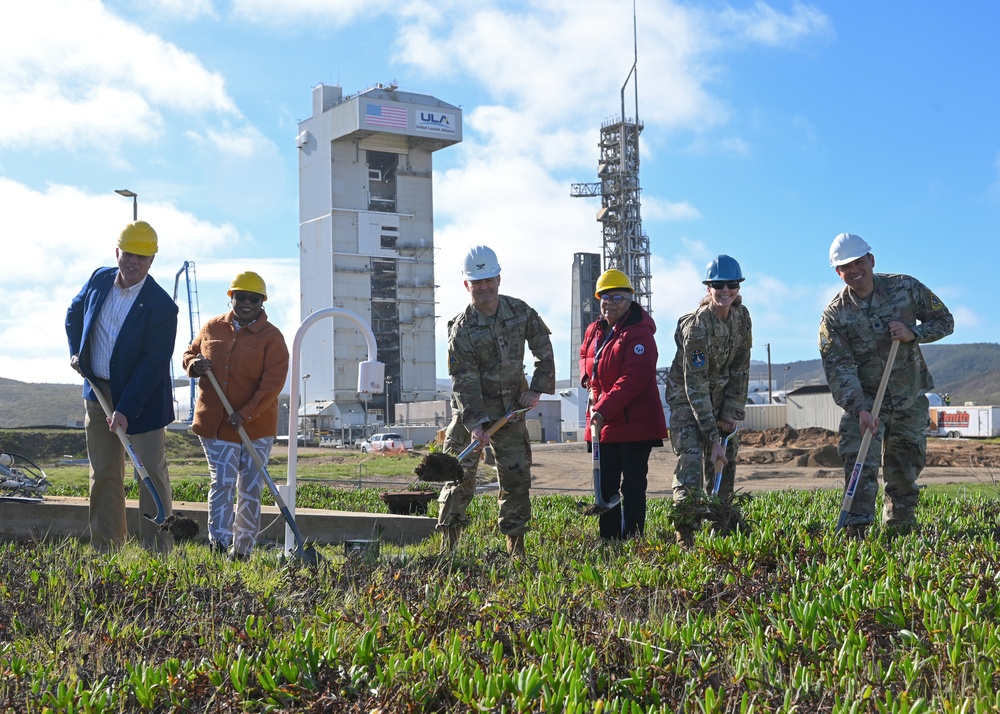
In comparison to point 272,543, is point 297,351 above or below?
above

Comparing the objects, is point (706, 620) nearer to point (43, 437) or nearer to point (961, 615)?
point (961, 615)

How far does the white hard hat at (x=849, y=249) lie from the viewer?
7.11 metres

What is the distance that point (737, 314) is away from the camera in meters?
7.79

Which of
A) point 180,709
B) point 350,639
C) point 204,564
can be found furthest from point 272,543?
point 180,709

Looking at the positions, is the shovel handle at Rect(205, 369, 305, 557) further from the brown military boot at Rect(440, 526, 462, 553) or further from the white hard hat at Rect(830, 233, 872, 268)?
the white hard hat at Rect(830, 233, 872, 268)

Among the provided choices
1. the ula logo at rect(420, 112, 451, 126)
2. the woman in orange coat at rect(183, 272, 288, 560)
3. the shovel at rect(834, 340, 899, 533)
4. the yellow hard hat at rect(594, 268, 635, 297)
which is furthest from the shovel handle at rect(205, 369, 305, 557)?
the ula logo at rect(420, 112, 451, 126)

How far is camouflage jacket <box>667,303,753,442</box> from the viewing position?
7516 mm

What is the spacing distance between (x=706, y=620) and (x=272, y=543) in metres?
4.98

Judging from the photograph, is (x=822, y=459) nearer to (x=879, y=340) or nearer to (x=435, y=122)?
(x=879, y=340)

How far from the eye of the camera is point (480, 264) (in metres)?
7.22

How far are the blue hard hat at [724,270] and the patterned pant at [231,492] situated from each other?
10.9 feet

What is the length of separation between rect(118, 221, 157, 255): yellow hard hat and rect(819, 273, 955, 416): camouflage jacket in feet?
15.2

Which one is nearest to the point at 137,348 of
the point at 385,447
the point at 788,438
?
the point at 385,447

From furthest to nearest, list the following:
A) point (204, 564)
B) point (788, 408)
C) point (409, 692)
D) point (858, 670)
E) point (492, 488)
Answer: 1. point (788, 408)
2. point (492, 488)
3. point (204, 564)
4. point (858, 670)
5. point (409, 692)
